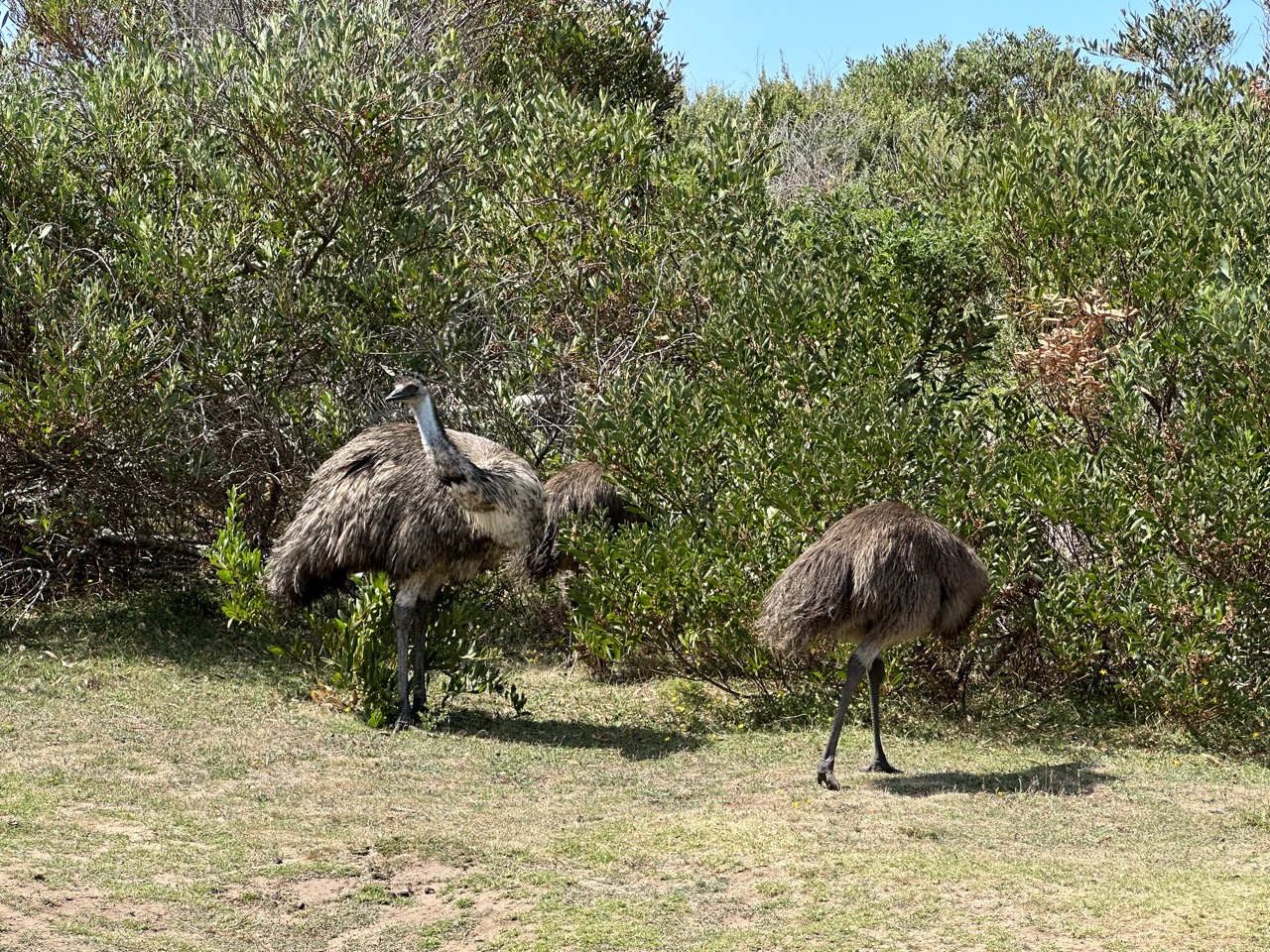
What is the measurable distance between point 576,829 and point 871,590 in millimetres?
2054

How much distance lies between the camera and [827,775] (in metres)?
8.80

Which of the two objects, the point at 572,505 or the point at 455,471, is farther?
the point at 572,505

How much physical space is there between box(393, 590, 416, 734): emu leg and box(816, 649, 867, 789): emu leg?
2.83 m

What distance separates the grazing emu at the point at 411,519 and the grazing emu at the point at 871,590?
2.02m

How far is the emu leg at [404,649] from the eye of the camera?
10.3 m

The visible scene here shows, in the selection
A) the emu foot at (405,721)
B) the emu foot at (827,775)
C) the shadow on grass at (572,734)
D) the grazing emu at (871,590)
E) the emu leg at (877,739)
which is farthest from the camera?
the emu foot at (405,721)

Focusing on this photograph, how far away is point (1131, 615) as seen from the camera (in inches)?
390

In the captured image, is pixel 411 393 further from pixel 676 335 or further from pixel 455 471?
pixel 676 335

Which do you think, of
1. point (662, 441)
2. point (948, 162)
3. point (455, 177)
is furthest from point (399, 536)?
point (948, 162)

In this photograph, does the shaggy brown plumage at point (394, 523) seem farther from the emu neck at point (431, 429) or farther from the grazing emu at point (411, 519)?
the emu neck at point (431, 429)

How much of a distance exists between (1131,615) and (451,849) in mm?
4732

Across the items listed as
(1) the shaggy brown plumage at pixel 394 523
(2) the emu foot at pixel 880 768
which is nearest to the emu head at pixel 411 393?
(1) the shaggy brown plumage at pixel 394 523

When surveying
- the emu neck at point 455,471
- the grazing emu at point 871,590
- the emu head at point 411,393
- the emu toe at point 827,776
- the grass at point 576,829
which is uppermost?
the emu head at point 411,393

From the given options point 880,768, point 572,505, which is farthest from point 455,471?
point 880,768
